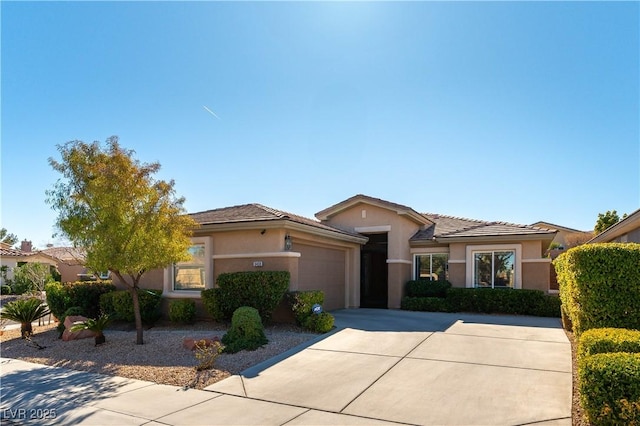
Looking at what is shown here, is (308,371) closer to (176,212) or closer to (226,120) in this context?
(176,212)

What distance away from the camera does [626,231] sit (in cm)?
1485

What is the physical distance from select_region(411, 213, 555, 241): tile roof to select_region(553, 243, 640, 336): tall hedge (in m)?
9.80

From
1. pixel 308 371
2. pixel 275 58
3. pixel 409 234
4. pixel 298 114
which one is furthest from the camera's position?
pixel 409 234

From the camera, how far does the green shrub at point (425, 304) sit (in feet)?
56.3

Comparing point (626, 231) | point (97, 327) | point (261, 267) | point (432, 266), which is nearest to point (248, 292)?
point (261, 267)

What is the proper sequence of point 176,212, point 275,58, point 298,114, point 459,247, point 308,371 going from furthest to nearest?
point 459,247 → point 298,114 → point 275,58 → point 176,212 → point 308,371

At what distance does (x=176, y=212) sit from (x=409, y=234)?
1160cm

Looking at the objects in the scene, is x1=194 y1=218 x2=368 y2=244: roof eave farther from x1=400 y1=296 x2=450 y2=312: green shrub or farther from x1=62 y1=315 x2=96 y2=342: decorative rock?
x1=400 y1=296 x2=450 y2=312: green shrub

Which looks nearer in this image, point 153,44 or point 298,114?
point 153,44

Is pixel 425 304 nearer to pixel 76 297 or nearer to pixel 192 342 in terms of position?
pixel 192 342

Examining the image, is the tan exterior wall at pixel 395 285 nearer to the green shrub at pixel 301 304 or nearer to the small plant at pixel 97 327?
the green shrub at pixel 301 304

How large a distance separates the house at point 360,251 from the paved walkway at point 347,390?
439 centimetres

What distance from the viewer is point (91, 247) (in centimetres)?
1041

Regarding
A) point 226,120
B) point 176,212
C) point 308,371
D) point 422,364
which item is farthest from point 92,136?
point 422,364
